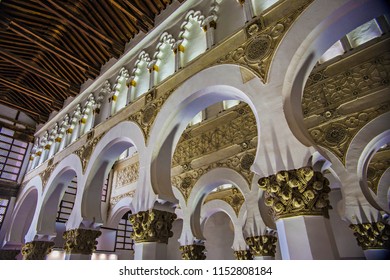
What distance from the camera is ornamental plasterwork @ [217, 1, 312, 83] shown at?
2.96 m

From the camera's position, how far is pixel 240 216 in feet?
21.8

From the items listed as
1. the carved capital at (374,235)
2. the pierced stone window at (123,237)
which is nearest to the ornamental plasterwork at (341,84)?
the carved capital at (374,235)

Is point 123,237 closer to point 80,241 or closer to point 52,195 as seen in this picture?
point 52,195

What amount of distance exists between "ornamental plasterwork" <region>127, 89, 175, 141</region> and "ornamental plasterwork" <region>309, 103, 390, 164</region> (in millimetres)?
2960

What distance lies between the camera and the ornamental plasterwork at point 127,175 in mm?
8909

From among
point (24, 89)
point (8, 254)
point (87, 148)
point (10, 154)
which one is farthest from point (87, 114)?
point (8, 254)

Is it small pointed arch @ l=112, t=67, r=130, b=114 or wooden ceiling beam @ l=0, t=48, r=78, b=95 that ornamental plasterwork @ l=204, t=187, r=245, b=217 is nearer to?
small pointed arch @ l=112, t=67, r=130, b=114

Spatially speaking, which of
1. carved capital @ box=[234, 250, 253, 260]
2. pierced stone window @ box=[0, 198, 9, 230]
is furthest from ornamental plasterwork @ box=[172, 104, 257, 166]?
pierced stone window @ box=[0, 198, 9, 230]

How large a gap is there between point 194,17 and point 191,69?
1262 mm

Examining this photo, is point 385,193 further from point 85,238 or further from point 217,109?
point 85,238

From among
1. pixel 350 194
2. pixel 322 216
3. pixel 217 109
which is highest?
pixel 217 109

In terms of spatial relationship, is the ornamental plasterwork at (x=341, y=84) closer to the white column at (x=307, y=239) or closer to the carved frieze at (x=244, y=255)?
the white column at (x=307, y=239)

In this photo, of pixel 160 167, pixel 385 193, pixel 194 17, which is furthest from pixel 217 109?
pixel 385 193
